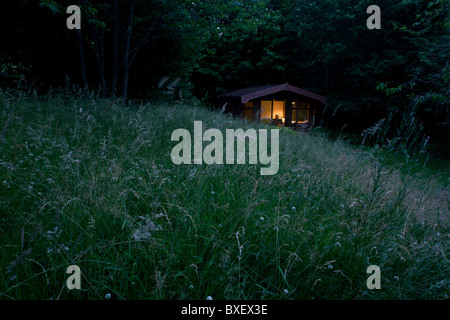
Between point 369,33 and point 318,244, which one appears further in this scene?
point 369,33

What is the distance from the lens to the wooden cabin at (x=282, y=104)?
18.6 m

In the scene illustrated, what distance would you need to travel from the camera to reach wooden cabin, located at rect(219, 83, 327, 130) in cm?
1859

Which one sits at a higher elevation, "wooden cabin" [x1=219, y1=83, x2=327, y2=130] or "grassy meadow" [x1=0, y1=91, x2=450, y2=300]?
"wooden cabin" [x1=219, y1=83, x2=327, y2=130]

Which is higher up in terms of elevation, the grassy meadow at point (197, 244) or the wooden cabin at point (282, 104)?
the wooden cabin at point (282, 104)

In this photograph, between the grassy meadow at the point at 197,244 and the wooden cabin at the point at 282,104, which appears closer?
the grassy meadow at the point at 197,244

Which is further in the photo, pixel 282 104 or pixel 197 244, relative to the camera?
pixel 282 104

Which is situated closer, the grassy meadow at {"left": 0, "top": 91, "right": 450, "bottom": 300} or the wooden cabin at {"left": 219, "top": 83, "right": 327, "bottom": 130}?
the grassy meadow at {"left": 0, "top": 91, "right": 450, "bottom": 300}

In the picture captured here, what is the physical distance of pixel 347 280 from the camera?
183 centimetres

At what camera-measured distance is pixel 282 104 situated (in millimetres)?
20500

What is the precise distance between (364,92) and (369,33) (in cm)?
427

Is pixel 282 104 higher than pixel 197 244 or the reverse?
higher
